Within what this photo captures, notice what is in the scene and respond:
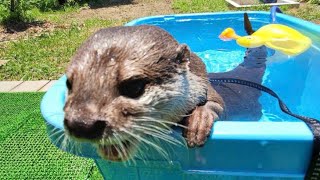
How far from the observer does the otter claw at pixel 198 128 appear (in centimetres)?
175

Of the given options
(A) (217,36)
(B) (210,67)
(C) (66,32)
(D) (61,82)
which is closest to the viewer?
(D) (61,82)

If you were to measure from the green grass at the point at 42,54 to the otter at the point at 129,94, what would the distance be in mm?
3782

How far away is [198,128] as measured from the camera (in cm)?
178

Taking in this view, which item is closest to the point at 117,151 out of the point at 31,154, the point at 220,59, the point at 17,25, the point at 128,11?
the point at 31,154

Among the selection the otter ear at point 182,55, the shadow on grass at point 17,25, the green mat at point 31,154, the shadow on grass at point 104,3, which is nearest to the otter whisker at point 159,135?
the otter ear at point 182,55

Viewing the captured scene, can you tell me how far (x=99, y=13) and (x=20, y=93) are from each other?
599 centimetres

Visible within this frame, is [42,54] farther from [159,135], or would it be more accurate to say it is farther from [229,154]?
[229,154]

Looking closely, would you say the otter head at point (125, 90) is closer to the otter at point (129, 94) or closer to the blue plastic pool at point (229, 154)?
the otter at point (129, 94)

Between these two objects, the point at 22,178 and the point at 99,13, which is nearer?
the point at 22,178

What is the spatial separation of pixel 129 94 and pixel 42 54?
526 centimetres

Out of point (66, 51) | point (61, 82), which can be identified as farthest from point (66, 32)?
→ point (61, 82)

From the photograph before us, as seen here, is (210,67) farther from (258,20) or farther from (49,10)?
(49,10)

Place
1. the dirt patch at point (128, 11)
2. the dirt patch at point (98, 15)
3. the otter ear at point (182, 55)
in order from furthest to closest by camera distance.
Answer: the dirt patch at point (128, 11) → the dirt patch at point (98, 15) → the otter ear at point (182, 55)

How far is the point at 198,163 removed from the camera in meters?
1.89
